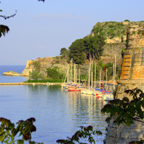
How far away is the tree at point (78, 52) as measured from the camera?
10169cm

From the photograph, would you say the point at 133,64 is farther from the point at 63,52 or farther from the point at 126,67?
the point at 63,52

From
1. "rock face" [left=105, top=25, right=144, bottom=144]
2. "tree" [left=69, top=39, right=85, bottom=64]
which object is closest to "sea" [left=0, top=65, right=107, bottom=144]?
"rock face" [left=105, top=25, right=144, bottom=144]

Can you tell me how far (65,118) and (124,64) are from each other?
3295cm

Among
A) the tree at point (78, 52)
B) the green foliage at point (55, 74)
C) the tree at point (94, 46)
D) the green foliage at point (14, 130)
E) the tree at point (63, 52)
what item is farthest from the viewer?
the tree at point (63, 52)

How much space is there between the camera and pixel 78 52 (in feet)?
334

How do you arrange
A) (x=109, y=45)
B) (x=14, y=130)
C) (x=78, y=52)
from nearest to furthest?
(x=14, y=130) → (x=78, y=52) → (x=109, y=45)

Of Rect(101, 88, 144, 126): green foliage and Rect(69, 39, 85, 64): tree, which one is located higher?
Rect(69, 39, 85, 64): tree

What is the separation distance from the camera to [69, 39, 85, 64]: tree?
101688 mm

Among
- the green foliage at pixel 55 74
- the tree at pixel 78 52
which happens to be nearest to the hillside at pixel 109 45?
the tree at pixel 78 52

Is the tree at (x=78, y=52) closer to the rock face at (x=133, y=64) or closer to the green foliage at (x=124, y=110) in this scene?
the rock face at (x=133, y=64)

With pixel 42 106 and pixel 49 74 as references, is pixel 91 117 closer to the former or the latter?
pixel 42 106

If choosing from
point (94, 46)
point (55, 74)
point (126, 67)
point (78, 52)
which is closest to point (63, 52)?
point (78, 52)

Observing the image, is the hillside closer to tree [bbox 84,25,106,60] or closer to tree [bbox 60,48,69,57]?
tree [bbox 84,25,106,60]

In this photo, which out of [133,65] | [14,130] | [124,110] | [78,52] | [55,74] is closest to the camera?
[14,130]
